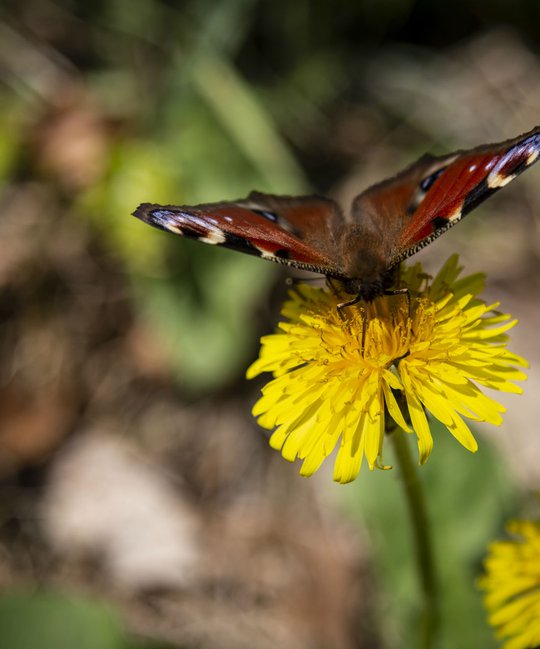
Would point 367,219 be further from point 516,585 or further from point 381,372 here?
point 516,585

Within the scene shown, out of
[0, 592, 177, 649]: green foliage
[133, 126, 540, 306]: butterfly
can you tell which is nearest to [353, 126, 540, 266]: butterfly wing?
[133, 126, 540, 306]: butterfly

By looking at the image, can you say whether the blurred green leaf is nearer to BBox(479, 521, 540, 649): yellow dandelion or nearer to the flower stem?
the flower stem

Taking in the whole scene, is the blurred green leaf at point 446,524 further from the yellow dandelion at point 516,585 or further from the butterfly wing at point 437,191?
the butterfly wing at point 437,191

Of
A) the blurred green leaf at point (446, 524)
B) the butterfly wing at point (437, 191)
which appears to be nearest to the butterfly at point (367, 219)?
the butterfly wing at point (437, 191)

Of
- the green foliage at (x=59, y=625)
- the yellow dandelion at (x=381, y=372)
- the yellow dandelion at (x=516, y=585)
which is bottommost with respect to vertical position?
the yellow dandelion at (x=516, y=585)

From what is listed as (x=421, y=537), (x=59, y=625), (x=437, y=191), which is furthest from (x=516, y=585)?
(x=59, y=625)

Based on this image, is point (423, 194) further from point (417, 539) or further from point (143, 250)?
point (143, 250)
